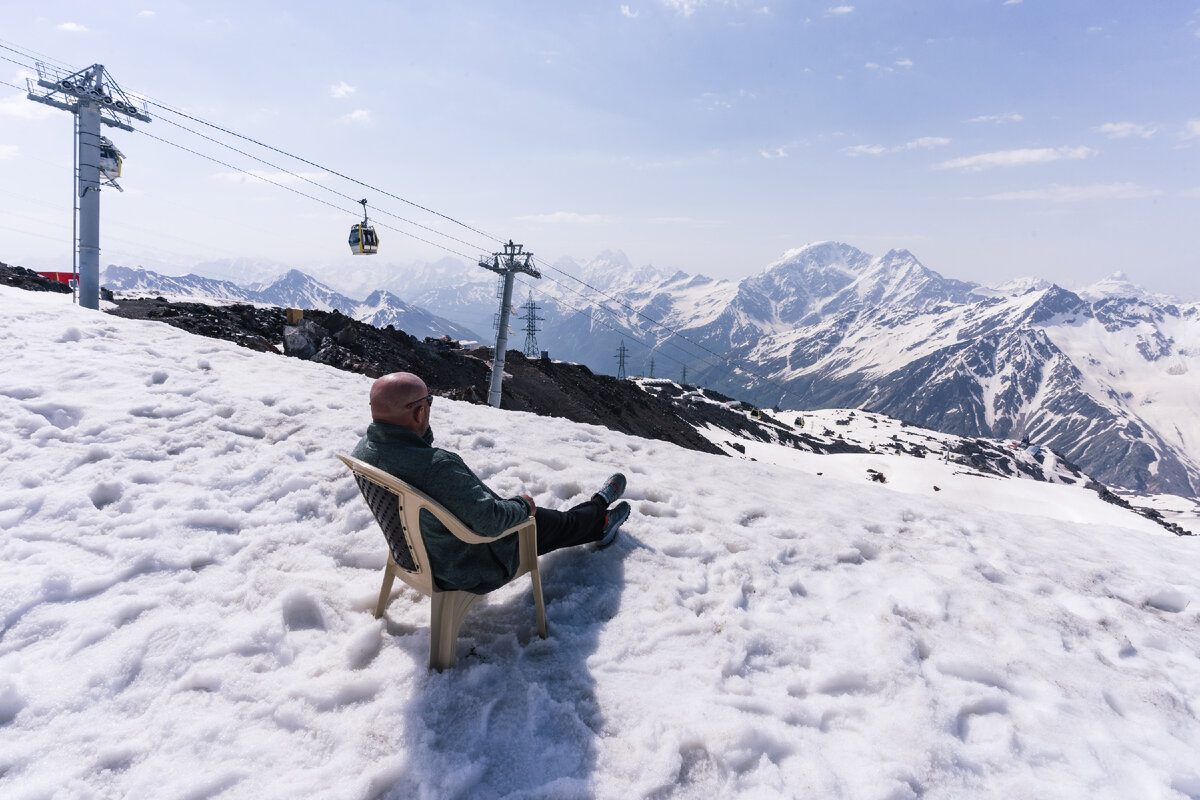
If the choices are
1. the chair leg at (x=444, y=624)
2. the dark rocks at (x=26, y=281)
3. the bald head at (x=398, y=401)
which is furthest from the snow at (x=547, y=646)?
the dark rocks at (x=26, y=281)

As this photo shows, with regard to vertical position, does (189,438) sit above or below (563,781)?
above

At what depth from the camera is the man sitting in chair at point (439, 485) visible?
3.88 meters

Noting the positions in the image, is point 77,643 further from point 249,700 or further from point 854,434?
point 854,434

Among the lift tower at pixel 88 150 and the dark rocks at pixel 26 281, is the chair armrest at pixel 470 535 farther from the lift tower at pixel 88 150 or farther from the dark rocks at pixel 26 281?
the dark rocks at pixel 26 281

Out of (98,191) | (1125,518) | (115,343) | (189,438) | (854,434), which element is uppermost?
(98,191)

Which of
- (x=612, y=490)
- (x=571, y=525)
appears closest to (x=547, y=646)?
(x=571, y=525)

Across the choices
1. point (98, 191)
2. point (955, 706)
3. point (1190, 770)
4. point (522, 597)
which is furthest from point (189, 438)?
point (98, 191)

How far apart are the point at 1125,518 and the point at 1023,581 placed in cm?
2859

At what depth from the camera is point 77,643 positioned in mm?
3959

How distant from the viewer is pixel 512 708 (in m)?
3.93

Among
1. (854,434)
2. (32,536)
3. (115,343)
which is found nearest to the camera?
(32,536)

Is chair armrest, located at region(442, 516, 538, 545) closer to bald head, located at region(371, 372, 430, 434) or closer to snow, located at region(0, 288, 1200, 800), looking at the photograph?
bald head, located at region(371, 372, 430, 434)

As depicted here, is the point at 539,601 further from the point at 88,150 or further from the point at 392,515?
the point at 88,150

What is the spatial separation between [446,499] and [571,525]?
188 centimetres
